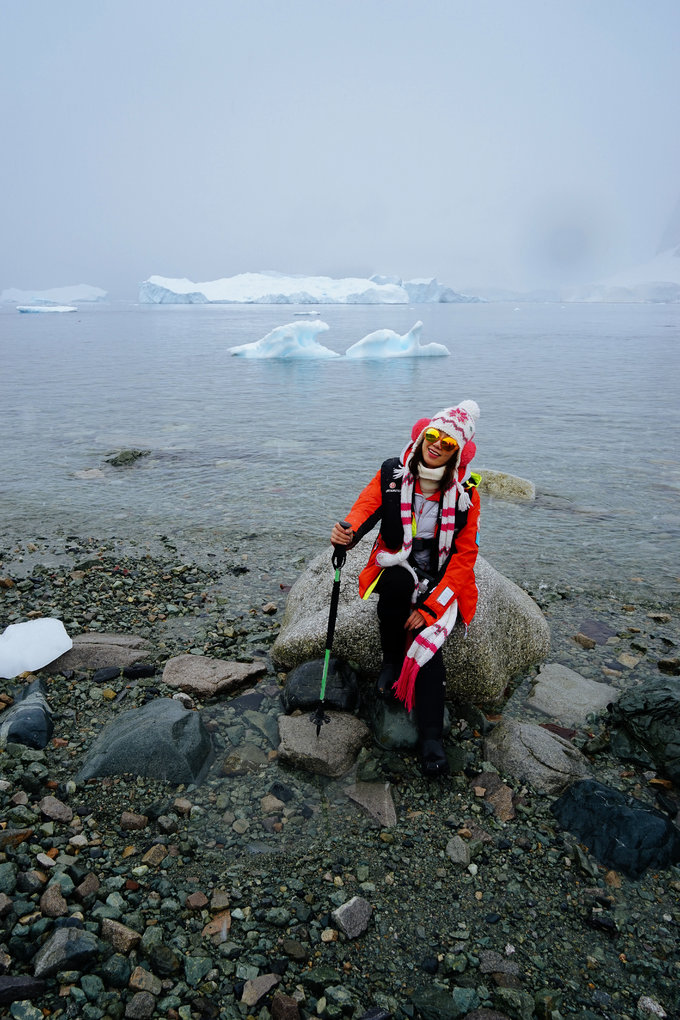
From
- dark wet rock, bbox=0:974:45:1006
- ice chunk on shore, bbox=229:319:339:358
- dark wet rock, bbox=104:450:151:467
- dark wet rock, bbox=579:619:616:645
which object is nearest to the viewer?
dark wet rock, bbox=0:974:45:1006

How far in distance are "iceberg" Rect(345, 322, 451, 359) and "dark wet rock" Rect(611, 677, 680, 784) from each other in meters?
35.1

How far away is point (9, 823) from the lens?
3840 millimetres

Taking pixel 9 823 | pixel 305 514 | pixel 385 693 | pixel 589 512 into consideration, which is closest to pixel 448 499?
pixel 385 693

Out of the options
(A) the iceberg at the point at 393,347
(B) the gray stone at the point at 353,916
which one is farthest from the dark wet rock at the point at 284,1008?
(A) the iceberg at the point at 393,347

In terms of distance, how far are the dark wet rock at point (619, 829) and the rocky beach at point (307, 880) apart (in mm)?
67

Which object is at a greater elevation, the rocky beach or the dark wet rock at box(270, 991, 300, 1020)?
the dark wet rock at box(270, 991, 300, 1020)

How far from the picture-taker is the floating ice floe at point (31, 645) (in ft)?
17.9

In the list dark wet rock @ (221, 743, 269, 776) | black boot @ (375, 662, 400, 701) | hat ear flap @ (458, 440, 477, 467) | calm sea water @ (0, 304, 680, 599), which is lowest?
calm sea water @ (0, 304, 680, 599)

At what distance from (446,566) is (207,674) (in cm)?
226

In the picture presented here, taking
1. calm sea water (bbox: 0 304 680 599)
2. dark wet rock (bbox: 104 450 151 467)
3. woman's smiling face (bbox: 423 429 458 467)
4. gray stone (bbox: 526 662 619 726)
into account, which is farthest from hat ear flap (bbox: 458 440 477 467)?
dark wet rock (bbox: 104 450 151 467)

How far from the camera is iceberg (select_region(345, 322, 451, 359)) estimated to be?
38684 mm

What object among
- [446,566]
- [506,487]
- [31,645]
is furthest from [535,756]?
[506,487]

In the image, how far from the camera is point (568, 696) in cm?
558

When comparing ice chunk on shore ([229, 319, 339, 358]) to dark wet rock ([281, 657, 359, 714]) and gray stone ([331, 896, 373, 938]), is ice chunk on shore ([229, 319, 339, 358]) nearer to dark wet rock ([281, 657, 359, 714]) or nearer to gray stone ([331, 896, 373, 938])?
dark wet rock ([281, 657, 359, 714])
